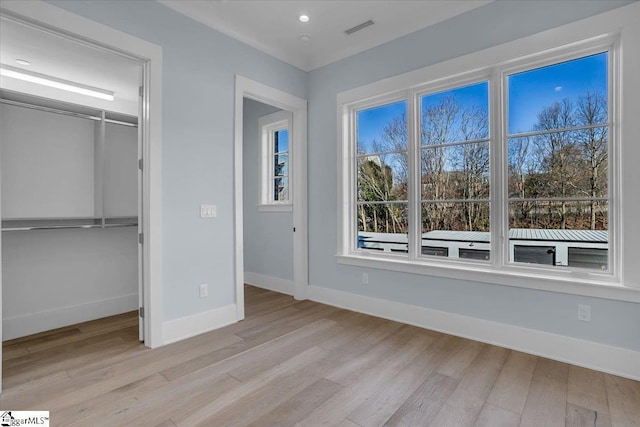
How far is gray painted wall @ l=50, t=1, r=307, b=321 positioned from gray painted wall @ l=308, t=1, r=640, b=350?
115cm

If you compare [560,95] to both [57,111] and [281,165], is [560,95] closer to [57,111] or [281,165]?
[281,165]

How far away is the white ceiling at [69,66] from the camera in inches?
107

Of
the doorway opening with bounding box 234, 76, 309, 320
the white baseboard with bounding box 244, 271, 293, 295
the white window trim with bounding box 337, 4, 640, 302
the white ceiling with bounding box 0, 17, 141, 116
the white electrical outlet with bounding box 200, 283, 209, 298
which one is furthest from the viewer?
the white baseboard with bounding box 244, 271, 293, 295

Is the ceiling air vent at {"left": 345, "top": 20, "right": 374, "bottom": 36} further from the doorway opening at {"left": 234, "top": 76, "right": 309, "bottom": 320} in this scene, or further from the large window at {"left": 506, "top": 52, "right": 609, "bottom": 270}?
the large window at {"left": 506, "top": 52, "right": 609, "bottom": 270}

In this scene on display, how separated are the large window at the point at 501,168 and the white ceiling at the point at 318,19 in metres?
0.61

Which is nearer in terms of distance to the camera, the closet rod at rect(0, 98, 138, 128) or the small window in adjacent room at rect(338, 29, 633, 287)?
the small window in adjacent room at rect(338, 29, 633, 287)

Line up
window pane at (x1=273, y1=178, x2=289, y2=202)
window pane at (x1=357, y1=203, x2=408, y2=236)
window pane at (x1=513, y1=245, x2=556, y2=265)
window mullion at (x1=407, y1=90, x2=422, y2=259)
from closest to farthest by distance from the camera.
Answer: window pane at (x1=513, y1=245, x2=556, y2=265)
window mullion at (x1=407, y1=90, x2=422, y2=259)
window pane at (x1=357, y1=203, x2=408, y2=236)
window pane at (x1=273, y1=178, x2=289, y2=202)

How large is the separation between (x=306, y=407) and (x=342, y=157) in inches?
105

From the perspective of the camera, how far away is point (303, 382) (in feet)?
7.08

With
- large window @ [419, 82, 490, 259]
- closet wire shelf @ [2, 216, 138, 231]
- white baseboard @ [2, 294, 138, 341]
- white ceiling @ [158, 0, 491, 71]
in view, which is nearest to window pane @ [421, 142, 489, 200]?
Result: large window @ [419, 82, 490, 259]

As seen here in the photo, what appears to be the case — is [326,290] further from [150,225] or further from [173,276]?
[150,225]

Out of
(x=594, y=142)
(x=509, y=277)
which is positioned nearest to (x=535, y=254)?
(x=509, y=277)

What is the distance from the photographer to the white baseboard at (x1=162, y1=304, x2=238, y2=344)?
2.82 metres

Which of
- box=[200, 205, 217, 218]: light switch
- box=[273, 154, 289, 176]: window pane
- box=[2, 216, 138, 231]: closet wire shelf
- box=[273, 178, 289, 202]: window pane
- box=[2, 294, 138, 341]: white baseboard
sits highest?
box=[273, 154, 289, 176]: window pane
